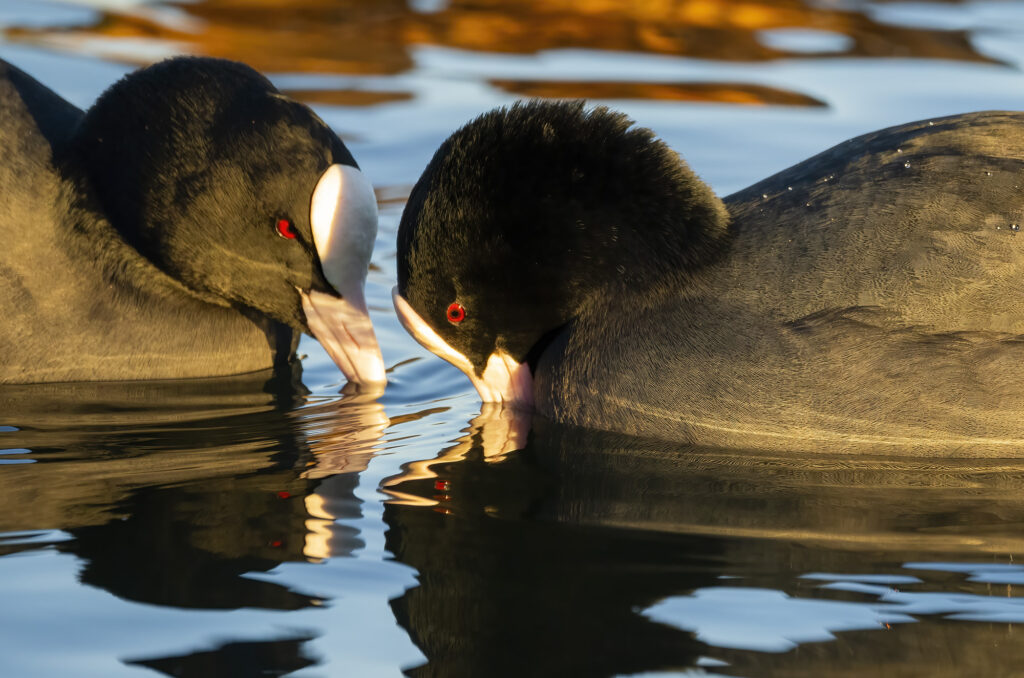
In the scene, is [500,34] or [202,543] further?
[500,34]

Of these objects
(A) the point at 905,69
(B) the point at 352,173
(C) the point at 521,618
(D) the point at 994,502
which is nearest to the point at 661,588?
(C) the point at 521,618

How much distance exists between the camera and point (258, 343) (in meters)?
5.54

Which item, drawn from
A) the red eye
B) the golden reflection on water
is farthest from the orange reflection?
the red eye

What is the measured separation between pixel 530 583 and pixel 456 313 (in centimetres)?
147

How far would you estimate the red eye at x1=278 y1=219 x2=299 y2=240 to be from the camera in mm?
5067

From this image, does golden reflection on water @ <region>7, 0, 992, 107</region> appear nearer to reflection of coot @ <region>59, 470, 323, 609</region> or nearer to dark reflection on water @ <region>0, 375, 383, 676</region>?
dark reflection on water @ <region>0, 375, 383, 676</region>

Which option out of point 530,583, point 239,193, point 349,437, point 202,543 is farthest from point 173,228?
point 530,583

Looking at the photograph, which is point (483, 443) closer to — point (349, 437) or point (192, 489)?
point (349, 437)

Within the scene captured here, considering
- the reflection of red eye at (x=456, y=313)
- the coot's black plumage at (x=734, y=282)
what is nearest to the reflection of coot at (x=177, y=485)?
the reflection of red eye at (x=456, y=313)

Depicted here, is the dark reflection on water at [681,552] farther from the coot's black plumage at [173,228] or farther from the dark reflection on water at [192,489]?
the coot's black plumage at [173,228]

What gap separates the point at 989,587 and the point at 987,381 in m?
0.86

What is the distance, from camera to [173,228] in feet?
16.9

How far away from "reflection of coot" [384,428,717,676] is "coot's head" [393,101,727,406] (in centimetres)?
73

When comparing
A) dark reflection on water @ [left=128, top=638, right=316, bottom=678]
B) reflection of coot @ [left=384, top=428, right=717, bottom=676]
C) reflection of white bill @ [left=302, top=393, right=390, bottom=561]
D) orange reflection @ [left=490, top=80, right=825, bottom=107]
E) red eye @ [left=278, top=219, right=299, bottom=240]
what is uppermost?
orange reflection @ [left=490, top=80, right=825, bottom=107]
